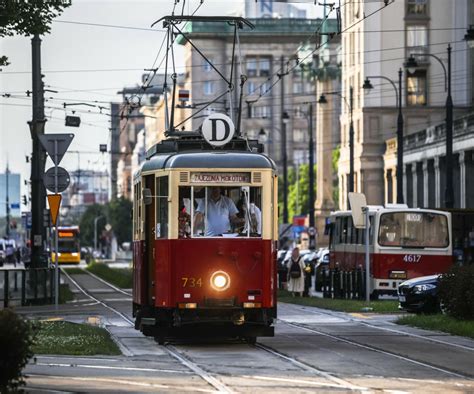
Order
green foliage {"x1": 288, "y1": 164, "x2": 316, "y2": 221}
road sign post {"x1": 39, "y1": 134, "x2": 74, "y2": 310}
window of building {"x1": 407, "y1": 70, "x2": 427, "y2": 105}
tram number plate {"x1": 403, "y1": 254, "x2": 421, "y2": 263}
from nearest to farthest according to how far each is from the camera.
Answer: road sign post {"x1": 39, "y1": 134, "x2": 74, "y2": 310} < tram number plate {"x1": 403, "y1": 254, "x2": 421, "y2": 263} < window of building {"x1": 407, "y1": 70, "x2": 427, "y2": 105} < green foliage {"x1": 288, "y1": 164, "x2": 316, "y2": 221}

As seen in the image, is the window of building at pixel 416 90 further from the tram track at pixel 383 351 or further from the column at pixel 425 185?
the tram track at pixel 383 351

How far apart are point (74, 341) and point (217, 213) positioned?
9.43 feet

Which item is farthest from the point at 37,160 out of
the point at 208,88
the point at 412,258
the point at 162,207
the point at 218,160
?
the point at 208,88

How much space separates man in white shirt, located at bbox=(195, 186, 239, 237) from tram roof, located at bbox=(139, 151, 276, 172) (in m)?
0.37

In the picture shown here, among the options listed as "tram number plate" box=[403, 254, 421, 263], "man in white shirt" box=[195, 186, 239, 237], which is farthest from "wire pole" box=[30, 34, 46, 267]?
"man in white shirt" box=[195, 186, 239, 237]

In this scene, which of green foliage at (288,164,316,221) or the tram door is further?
green foliage at (288,164,316,221)

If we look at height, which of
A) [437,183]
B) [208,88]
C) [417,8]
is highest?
[208,88]

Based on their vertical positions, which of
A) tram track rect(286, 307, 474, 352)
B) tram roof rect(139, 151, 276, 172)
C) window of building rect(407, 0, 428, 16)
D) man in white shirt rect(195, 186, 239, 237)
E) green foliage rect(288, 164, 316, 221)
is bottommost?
tram track rect(286, 307, 474, 352)

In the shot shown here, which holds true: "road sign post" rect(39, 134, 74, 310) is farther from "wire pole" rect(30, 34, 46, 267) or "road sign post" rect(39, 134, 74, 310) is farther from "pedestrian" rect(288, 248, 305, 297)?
"pedestrian" rect(288, 248, 305, 297)

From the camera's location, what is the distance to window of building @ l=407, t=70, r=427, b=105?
109925mm

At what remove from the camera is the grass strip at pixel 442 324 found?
26266mm

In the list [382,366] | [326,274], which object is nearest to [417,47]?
[326,274]

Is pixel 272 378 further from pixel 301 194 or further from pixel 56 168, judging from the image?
pixel 301 194

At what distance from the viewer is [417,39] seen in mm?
106438
